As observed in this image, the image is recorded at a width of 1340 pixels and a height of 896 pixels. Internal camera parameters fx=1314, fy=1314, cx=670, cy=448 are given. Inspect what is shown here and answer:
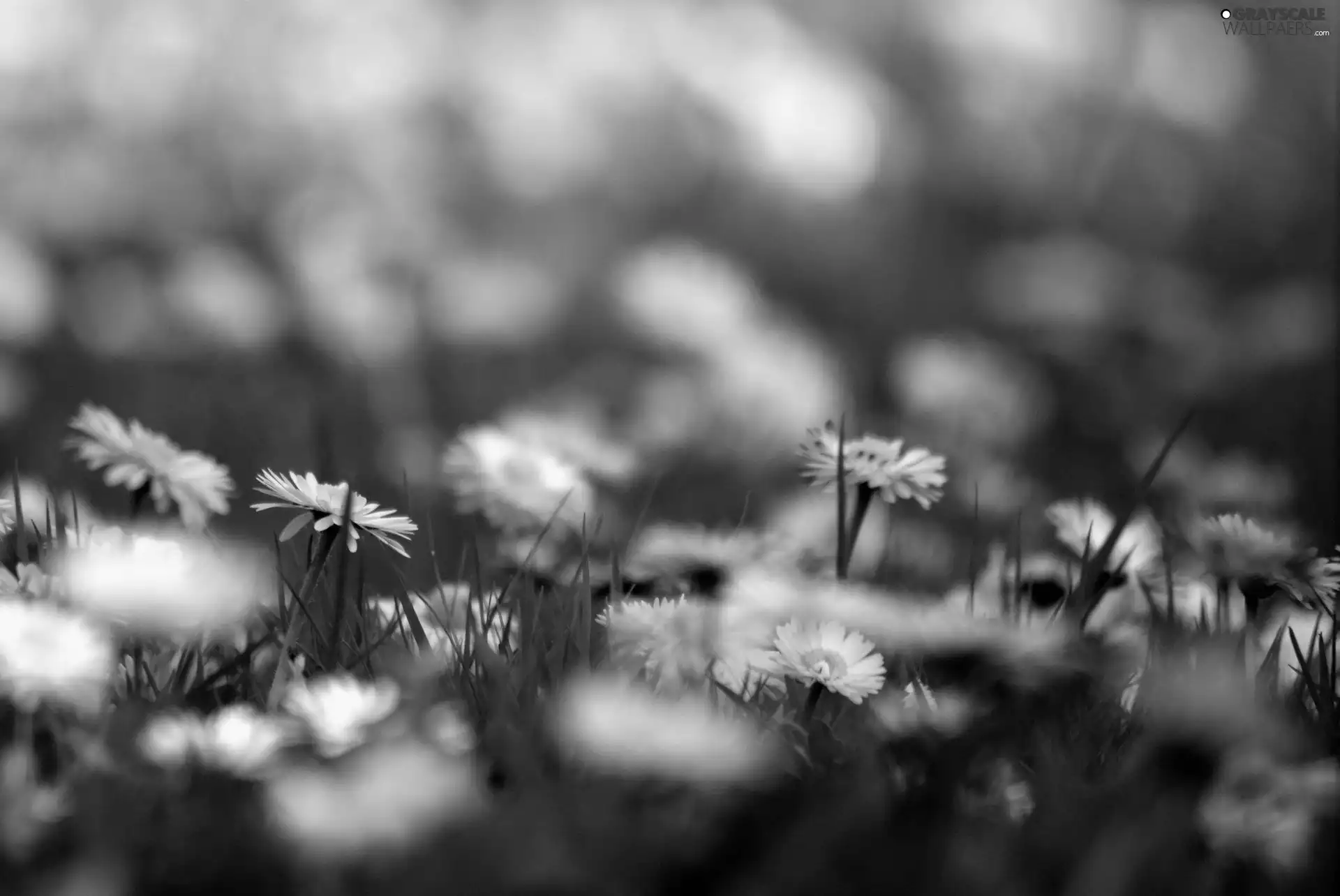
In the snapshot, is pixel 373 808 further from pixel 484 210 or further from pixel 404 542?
pixel 484 210

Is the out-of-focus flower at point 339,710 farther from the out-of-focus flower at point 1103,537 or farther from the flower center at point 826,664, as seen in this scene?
the out-of-focus flower at point 1103,537

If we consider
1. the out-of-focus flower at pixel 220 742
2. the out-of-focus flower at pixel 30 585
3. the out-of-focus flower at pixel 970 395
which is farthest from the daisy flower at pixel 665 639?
the out-of-focus flower at pixel 970 395

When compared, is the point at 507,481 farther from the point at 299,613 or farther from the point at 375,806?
the point at 375,806

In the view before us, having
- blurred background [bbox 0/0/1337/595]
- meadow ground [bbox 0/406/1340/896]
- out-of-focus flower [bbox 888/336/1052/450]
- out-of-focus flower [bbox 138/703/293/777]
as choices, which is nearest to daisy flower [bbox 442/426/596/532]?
meadow ground [bbox 0/406/1340/896]

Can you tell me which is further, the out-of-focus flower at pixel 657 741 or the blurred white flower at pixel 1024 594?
the blurred white flower at pixel 1024 594

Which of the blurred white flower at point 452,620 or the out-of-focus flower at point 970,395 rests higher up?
the blurred white flower at point 452,620

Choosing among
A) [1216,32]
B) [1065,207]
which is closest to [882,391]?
[1065,207]

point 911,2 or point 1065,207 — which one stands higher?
point 911,2

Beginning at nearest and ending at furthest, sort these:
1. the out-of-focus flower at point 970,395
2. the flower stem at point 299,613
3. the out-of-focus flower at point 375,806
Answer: the out-of-focus flower at point 375,806 < the flower stem at point 299,613 < the out-of-focus flower at point 970,395
